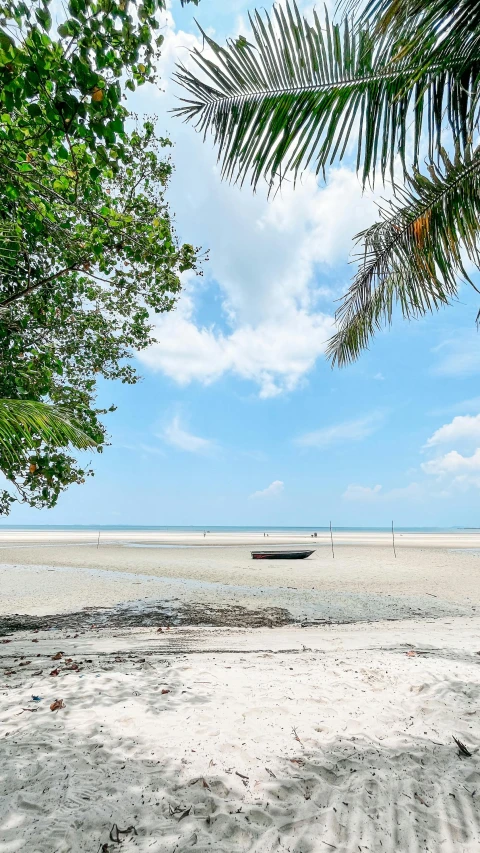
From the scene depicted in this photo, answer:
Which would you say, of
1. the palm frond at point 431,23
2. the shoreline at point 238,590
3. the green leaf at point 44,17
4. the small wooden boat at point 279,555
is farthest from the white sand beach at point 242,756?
the small wooden boat at point 279,555

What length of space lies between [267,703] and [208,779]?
3.43 ft

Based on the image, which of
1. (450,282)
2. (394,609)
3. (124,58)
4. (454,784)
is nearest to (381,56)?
(450,282)

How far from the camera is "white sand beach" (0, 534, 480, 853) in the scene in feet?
Result: 7.09

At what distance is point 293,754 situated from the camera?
2752 millimetres

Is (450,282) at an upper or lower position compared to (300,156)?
lower

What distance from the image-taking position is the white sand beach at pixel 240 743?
7.09 ft

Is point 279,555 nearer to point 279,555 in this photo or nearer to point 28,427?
point 279,555

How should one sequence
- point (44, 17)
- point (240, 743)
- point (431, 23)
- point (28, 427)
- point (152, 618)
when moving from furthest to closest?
point (152, 618) → point (28, 427) → point (240, 743) → point (44, 17) → point (431, 23)

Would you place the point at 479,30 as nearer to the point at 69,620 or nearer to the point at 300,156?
the point at 300,156

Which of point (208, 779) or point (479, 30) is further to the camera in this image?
point (208, 779)

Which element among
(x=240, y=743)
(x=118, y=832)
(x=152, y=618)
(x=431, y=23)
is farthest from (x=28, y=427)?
(x=152, y=618)

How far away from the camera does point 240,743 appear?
9.43 ft

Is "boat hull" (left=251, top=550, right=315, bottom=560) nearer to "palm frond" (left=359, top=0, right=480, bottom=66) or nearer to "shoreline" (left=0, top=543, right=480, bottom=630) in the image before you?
"shoreline" (left=0, top=543, right=480, bottom=630)

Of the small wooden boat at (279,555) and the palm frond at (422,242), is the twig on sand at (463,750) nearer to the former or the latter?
the palm frond at (422,242)
